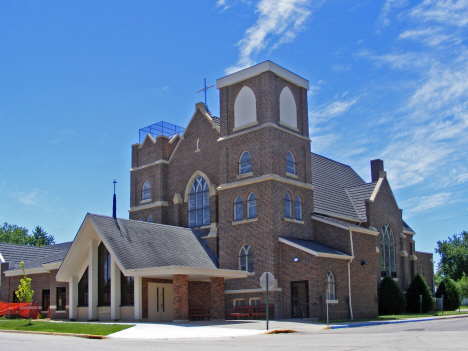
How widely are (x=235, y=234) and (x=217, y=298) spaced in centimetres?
509

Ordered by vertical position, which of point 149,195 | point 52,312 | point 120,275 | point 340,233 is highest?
point 149,195

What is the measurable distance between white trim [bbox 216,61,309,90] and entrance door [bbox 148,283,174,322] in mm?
13447

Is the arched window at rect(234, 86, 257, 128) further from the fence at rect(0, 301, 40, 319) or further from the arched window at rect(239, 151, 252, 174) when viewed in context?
the fence at rect(0, 301, 40, 319)

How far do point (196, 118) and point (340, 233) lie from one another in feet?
42.8

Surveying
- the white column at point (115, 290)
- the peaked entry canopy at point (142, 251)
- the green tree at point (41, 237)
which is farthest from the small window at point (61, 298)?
the green tree at point (41, 237)

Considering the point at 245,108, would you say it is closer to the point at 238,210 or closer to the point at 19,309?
the point at 238,210

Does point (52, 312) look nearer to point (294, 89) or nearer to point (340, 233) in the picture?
point (340, 233)

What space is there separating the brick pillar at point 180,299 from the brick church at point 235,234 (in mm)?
47

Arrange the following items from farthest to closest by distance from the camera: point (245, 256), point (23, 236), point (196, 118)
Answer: point (23, 236), point (196, 118), point (245, 256)

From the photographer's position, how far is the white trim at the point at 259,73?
32.2 metres

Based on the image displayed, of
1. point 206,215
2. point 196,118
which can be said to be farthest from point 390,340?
point 196,118

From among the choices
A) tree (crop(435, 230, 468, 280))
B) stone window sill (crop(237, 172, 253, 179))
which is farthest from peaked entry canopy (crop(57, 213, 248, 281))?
tree (crop(435, 230, 468, 280))

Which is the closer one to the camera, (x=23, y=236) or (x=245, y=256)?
(x=245, y=256)

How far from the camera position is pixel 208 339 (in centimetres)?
1817
